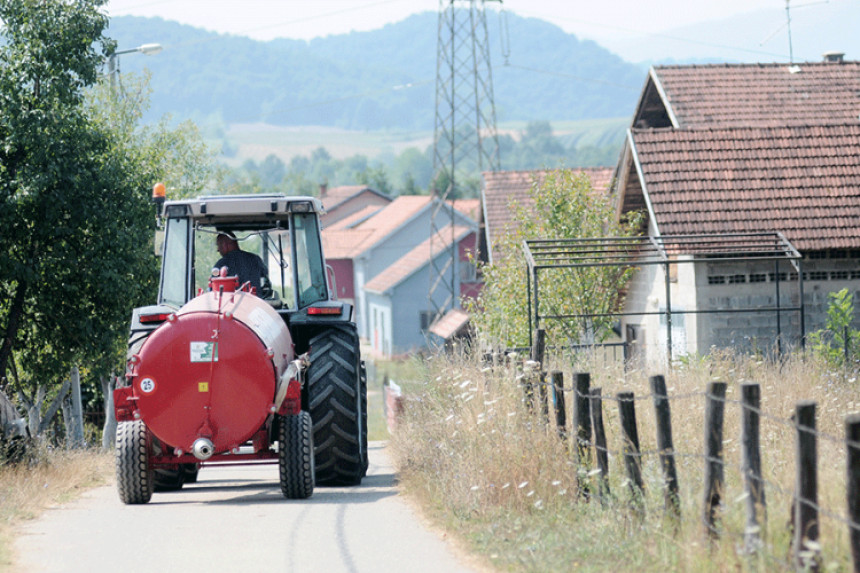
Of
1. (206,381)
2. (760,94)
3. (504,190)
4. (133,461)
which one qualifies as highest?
(760,94)

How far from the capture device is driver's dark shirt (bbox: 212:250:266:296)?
12242mm

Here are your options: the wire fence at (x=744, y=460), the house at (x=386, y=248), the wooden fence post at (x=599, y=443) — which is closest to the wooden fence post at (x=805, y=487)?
the wire fence at (x=744, y=460)

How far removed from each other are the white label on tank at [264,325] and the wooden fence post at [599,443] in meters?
3.23

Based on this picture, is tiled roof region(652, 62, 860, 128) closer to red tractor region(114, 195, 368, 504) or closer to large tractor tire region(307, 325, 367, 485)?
red tractor region(114, 195, 368, 504)

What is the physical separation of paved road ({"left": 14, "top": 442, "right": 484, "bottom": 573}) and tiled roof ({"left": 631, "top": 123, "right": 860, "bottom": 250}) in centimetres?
1082

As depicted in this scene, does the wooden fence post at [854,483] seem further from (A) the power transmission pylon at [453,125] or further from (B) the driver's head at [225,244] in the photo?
(A) the power transmission pylon at [453,125]

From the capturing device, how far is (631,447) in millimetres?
8062

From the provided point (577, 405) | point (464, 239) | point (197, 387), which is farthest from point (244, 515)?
point (464, 239)

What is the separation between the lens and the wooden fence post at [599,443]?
8531mm

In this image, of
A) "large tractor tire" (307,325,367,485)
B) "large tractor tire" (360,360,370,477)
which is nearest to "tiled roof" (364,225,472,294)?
"large tractor tire" (360,360,370,477)

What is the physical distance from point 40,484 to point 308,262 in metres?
3.59

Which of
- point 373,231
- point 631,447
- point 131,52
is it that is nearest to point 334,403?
point 631,447

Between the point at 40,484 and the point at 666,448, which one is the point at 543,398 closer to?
the point at 666,448

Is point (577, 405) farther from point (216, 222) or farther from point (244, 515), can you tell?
point (216, 222)
